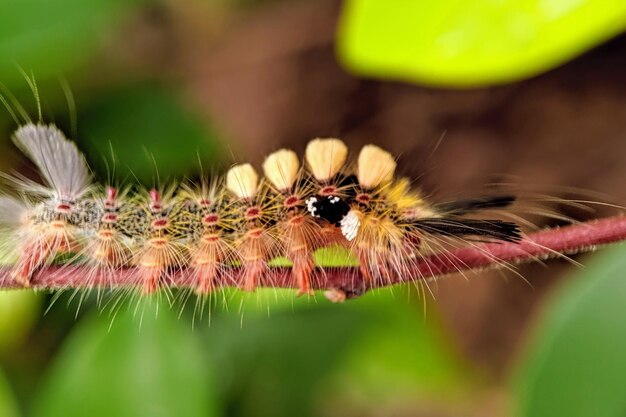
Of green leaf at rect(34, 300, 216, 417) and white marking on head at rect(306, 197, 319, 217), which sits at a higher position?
white marking on head at rect(306, 197, 319, 217)

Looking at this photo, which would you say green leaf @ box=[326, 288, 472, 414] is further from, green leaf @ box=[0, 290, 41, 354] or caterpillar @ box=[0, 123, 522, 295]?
green leaf @ box=[0, 290, 41, 354]

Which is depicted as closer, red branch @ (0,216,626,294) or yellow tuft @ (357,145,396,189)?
red branch @ (0,216,626,294)

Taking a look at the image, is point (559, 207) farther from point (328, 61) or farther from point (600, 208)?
point (328, 61)

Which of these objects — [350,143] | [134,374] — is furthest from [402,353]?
[134,374]

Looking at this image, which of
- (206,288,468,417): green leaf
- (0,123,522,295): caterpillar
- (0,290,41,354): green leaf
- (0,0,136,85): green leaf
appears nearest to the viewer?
(0,123,522,295): caterpillar

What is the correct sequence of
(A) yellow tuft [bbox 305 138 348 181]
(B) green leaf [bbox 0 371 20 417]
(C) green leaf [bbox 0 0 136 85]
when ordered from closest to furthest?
(A) yellow tuft [bbox 305 138 348 181]
(B) green leaf [bbox 0 371 20 417]
(C) green leaf [bbox 0 0 136 85]

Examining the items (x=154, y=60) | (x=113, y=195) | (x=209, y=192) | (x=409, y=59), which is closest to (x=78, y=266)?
(x=113, y=195)

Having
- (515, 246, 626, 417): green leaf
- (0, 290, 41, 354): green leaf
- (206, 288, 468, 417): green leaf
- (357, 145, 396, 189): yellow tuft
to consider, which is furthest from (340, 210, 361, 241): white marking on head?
(0, 290, 41, 354): green leaf
